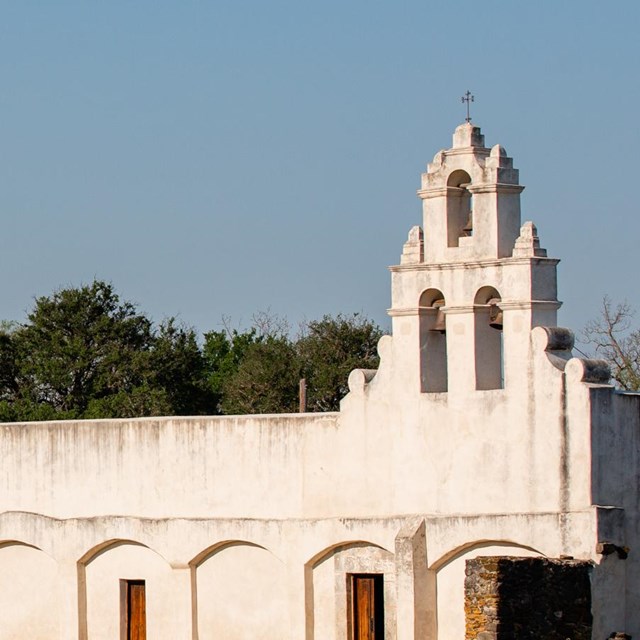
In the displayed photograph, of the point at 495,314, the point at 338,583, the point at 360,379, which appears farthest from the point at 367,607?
the point at 495,314

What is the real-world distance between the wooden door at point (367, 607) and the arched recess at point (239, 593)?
104 cm

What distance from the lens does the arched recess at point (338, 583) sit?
2564 cm

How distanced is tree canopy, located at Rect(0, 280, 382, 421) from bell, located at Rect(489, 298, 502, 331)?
63.2 feet

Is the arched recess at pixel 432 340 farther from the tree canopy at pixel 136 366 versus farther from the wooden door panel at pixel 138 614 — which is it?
the tree canopy at pixel 136 366

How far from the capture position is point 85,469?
28672 mm

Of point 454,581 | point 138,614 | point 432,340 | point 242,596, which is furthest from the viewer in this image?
point 138,614

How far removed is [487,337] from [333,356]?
21529 millimetres

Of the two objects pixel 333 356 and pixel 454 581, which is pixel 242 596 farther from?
pixel 333 356

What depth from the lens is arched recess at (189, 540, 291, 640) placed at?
26641mm

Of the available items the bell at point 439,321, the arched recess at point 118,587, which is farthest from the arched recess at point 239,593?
the bell at point 439,321

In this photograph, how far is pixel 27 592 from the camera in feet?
96.5

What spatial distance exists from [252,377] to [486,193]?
21865mm

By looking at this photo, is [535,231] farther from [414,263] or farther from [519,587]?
[519,587]

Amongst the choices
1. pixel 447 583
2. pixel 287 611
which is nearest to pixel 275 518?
pixel 287 611
